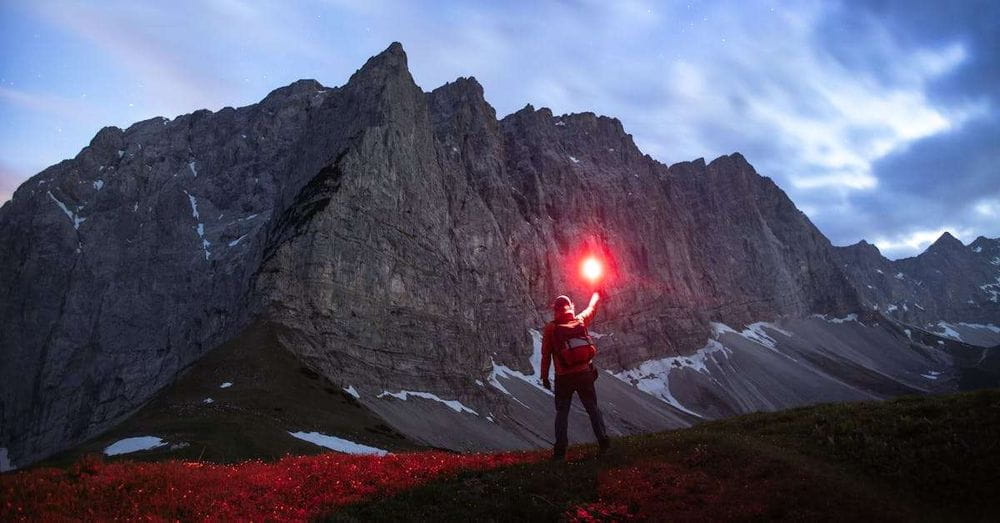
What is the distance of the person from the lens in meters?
15.3

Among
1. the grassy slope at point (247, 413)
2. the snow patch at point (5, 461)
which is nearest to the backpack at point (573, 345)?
the grassy slope at point (247, 413)

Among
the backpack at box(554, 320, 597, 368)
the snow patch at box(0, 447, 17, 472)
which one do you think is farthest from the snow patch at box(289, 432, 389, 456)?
the snow patch at box(0, 447, 17, 472)

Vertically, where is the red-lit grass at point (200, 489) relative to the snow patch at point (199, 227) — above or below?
below

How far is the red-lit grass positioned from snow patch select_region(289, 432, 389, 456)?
32.9m

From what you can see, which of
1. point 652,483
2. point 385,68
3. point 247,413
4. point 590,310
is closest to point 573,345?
point 590,310

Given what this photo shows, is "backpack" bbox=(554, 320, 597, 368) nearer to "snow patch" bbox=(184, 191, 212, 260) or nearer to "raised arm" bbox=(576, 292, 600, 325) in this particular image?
"raised arm" bbox=(576, 292, 600, 325)

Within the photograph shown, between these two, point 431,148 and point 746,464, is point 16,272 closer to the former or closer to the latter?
point 431,148

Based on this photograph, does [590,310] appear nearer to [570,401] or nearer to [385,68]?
[570,401]

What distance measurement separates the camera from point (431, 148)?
146 metres

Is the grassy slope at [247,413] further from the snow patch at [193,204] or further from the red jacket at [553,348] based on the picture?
the snow patch at [193,204]

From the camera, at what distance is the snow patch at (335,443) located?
4701cm

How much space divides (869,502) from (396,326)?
343 ft

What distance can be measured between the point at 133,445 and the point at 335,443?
1465 cm

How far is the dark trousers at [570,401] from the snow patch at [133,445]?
31618 mm
